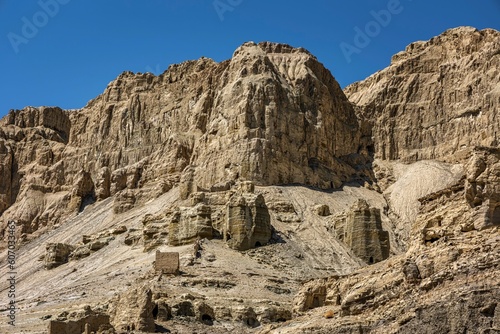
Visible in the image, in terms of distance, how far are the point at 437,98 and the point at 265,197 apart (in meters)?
40.7

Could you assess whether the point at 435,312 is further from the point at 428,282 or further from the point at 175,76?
the point at 175,76

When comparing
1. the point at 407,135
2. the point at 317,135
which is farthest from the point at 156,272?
the point at 407,135

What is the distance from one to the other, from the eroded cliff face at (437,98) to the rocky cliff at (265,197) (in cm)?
25

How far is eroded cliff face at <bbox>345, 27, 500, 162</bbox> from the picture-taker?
432ft

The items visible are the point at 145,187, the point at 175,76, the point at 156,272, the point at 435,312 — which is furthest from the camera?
the point at 175,76

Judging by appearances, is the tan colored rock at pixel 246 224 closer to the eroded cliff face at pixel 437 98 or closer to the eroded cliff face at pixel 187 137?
the eroded cliff face at pixel 187 137

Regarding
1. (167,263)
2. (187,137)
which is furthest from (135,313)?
(187,137)

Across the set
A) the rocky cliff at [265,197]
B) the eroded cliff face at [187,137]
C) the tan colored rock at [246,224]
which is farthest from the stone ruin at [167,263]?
the eroded cliff face at [187,137]

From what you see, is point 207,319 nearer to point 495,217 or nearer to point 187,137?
point 495,217

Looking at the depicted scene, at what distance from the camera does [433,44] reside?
148 meters

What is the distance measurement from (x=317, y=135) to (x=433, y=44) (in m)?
31.5

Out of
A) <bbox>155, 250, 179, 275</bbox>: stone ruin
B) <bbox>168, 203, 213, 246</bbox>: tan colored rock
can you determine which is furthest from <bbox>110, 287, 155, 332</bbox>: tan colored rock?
<bbox>168, 203, 213, 246</bbox>: tan colored rock

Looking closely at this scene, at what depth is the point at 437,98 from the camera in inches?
5512

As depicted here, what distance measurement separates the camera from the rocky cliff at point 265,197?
31.5 metres
